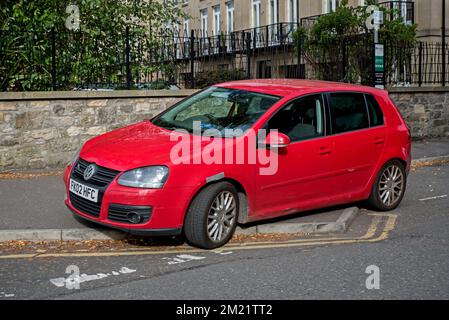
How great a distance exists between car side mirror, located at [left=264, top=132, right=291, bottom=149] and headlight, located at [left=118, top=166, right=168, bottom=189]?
1.26 metres

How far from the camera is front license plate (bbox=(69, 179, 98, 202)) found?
7052 mm

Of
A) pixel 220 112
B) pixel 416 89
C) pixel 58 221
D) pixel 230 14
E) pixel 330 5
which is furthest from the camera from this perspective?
pixel 230 14

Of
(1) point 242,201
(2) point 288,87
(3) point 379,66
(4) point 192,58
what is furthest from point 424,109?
(1) point 242,201

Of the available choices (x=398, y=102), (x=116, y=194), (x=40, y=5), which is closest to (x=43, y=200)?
(x=116, y=194)

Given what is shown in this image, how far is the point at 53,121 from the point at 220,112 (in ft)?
18.6

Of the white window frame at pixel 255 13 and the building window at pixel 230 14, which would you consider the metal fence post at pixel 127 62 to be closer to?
the white window frame at pixel 255 13

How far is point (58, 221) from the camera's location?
822cm

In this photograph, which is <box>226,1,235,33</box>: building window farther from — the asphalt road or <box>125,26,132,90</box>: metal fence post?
the asphalt road

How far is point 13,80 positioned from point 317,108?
7673 millimetres

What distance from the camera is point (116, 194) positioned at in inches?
270

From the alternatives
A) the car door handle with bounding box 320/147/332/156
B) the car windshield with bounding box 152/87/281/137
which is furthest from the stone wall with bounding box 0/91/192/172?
the car door handle with bounding box 320/147/332/156

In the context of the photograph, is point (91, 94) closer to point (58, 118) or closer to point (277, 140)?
point (58, 118)

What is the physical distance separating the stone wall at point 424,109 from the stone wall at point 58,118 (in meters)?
6.70
